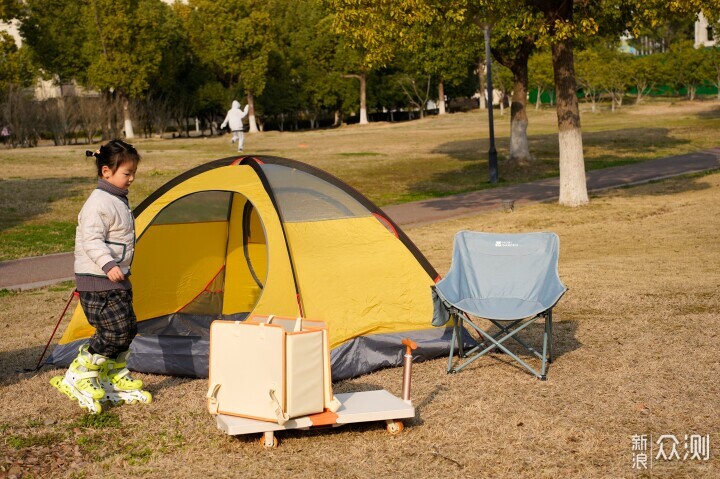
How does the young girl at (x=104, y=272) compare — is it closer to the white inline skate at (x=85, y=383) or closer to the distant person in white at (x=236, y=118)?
the white inline skate at (x=85, y=383)

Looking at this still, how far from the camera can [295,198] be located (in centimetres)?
830

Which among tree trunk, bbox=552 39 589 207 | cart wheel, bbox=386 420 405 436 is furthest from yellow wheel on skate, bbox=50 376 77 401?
tree trunk, bbox=552 39 589 207

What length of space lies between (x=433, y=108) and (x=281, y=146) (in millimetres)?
43483

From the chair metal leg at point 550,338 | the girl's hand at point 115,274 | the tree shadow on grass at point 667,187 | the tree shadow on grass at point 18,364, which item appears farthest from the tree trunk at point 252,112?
the girl's hand at point 115,274

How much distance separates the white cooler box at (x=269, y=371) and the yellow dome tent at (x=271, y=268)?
1293 millimetres

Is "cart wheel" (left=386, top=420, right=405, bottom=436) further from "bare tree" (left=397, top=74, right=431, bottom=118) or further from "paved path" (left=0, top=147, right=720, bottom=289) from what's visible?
"bare tree" (left=397, top=74, right=431, bottom=118)

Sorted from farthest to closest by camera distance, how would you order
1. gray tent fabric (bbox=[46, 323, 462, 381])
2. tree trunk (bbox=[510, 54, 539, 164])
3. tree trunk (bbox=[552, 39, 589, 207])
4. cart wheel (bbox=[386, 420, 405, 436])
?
tree trunk (bbox=[510, 54, 539, 164]) < tree trunk (bbox=[552, 39, 589, 207]) < gray tent fabric (bbox=[46, 323, 462, 381]) < cart wheel (bbox=[386, 420, 405, 436])

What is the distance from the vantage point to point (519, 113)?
27.4 m

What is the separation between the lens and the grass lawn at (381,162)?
66.3 feet

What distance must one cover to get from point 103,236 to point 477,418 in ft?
9.56

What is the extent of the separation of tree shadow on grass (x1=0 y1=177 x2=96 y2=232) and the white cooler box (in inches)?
538

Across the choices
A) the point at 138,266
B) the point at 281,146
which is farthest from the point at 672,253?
the point at 281,146

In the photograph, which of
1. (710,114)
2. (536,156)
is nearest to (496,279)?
(536,156)

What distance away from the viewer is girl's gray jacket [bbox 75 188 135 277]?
21.2 ft
